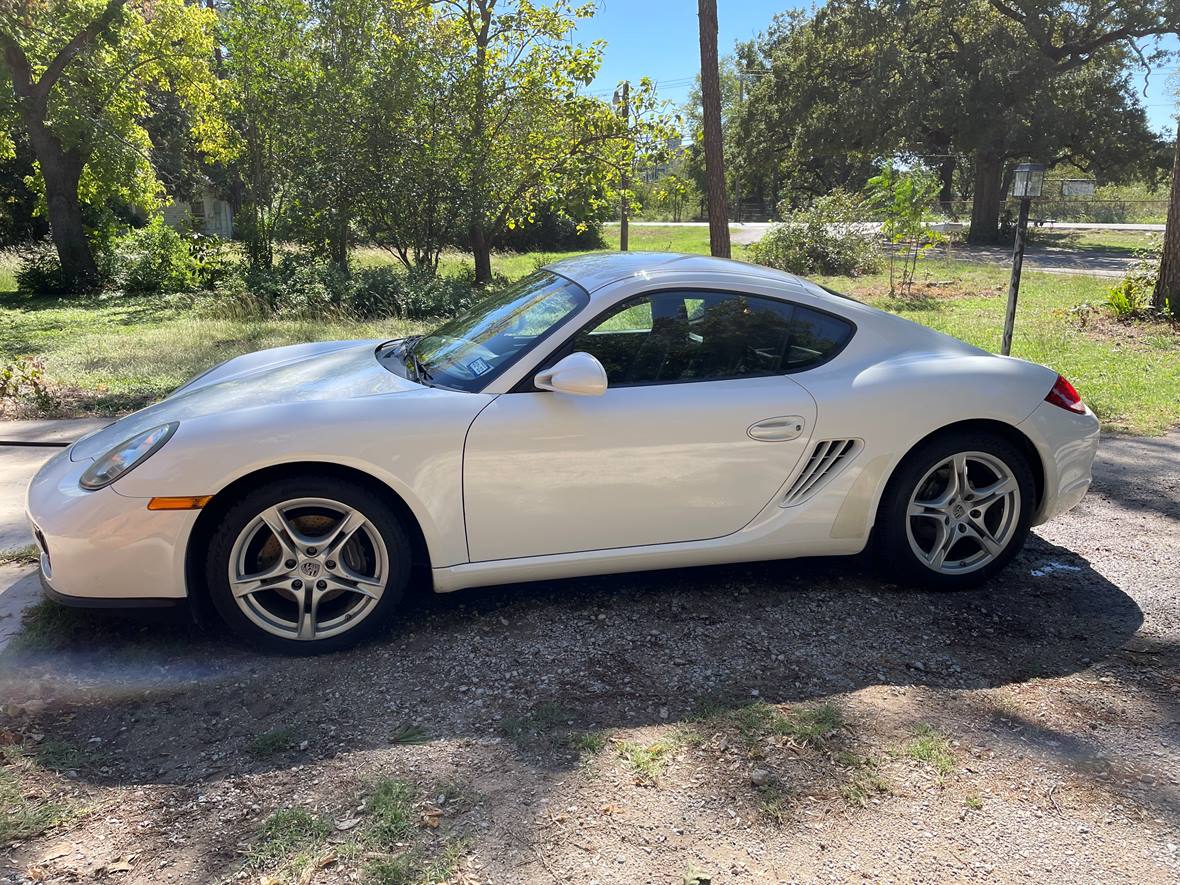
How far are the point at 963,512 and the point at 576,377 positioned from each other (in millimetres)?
1891

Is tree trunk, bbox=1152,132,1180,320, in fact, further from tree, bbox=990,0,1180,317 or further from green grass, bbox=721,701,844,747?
tree, bbox=990,0,1180,317

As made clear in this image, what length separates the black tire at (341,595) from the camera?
121 inches

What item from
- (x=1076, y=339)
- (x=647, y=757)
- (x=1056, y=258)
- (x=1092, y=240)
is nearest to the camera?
(x=647, y=757)

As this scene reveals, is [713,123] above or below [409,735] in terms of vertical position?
above

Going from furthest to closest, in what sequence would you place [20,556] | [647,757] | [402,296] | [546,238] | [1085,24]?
1. [546,238]
2. [1085,24]
3. [402,296]
4. [20,556]
5. [647,757]

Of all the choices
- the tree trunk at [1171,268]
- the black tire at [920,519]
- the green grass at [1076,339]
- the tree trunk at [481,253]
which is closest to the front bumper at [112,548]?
the black tire at [920,519]

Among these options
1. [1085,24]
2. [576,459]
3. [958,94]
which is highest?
[1085,24]

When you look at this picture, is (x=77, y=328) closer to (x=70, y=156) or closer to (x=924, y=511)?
(x=70, y=156)

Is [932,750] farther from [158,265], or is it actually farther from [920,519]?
[158,265]

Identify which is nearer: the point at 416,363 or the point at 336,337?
the point at 416,363

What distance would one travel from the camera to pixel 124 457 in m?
3.14

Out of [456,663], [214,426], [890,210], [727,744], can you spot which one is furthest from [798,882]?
[890,210]

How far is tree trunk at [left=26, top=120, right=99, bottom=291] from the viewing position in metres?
17.0

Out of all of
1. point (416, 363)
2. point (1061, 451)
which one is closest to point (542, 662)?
point (416, 363)
